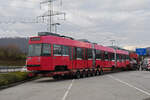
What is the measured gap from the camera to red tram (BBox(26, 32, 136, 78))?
63.4 feet

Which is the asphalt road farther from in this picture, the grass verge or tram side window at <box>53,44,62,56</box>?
tram side window at <box>53,44,62,56</box>

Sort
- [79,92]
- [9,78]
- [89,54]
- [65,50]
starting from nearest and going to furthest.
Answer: [79,92]
[9,78]
[65,50]
[89,54]

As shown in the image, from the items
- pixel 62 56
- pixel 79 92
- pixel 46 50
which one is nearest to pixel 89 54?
pixel 62 56

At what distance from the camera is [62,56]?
20.9 m

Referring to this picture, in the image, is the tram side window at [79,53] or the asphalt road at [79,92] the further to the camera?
the tram side window at [79,53]

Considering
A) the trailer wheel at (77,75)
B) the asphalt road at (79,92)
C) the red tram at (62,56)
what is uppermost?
the red tram at (62,56)

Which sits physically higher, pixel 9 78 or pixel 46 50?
pixel 46 50

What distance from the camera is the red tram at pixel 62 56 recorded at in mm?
A: 19339

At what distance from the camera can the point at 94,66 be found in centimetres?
2794

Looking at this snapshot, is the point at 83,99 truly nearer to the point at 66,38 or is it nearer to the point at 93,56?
the point at 66,38

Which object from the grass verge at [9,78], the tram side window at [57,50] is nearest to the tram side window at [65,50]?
the tram side window at [57,50]

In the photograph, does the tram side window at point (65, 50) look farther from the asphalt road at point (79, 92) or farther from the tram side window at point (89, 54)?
the asphalt road at point (79, 92)

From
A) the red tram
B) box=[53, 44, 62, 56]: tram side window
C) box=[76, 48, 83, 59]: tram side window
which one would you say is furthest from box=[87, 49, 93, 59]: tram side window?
box=[53, 44, 62, 56]: tram side window

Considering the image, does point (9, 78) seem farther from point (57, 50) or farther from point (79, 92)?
point (79, 92)
